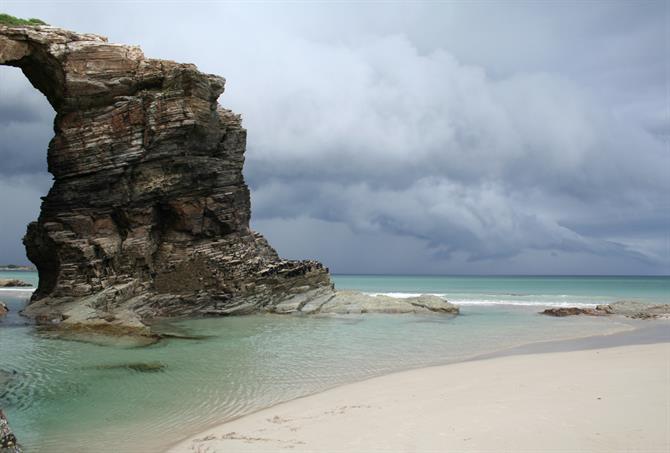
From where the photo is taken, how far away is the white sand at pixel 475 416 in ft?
22.7

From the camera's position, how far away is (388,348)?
17.7 m

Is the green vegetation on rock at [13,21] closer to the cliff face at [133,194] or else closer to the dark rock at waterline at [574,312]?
the cliff face at [133,194]

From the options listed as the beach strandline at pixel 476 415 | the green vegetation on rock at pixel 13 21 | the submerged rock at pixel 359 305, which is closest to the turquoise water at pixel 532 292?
the submerged rock at pixel 359 305

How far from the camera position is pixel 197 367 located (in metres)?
14.5

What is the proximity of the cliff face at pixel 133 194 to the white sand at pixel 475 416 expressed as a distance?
20077 millimetres

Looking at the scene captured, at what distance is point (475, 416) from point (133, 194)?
26741 millimetres

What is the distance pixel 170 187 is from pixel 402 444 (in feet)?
87.7

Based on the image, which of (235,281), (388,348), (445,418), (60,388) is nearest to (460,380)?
(445,418)

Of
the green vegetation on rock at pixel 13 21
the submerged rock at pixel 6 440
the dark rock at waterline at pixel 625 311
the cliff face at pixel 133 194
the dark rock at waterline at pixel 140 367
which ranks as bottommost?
the dark rock at waterline at pixel 140 367

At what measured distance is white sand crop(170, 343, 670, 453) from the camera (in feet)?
22.7

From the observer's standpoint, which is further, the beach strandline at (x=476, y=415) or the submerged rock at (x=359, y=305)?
the submerged rock at (x=359, y=305)

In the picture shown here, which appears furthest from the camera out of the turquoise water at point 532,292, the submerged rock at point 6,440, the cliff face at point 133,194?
the turquoise water at point 532,292

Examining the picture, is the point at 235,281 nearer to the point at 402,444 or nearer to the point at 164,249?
the point at 164,249

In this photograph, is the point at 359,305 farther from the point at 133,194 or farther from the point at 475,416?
the point at 475,416
